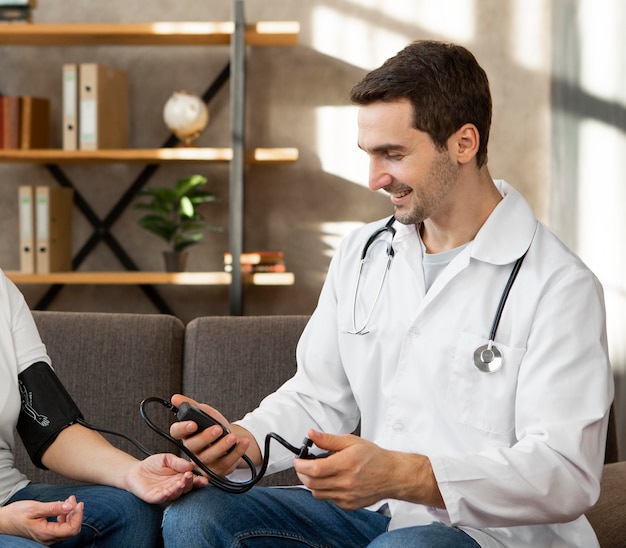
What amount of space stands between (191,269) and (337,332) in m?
1.79

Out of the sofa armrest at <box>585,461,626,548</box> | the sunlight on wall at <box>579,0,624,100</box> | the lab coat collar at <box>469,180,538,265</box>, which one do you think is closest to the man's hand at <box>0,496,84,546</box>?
the lab coat collar at <box>469,180,538,265</box>

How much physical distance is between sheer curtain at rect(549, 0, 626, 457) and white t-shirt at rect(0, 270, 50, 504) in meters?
2.02

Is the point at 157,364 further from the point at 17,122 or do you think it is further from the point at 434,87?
the point at 17,122

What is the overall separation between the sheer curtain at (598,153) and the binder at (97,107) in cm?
162

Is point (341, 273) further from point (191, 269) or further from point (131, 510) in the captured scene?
point (191, 269)

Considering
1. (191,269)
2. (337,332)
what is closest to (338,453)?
(337,332)

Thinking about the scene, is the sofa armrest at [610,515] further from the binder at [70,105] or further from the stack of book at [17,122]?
the stack of book at [17,122]

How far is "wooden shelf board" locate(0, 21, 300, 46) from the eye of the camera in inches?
121

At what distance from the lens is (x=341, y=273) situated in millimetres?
1693

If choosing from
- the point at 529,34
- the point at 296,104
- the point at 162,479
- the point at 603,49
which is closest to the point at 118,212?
the point at 296,104

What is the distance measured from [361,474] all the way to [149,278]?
1974mm

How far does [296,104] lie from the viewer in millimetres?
3361

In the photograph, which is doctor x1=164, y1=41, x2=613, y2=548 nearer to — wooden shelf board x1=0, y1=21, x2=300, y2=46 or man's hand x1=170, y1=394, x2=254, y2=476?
man's hand x1=170, y1=394, x2=254, y2=476

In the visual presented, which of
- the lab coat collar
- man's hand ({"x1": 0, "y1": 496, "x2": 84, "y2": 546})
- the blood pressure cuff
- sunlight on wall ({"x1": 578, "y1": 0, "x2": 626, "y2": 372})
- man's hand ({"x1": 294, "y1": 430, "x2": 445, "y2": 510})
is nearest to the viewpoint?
man's hand ({"x1": 294, "y1": 430, "x2": 445, "y2": 510})
